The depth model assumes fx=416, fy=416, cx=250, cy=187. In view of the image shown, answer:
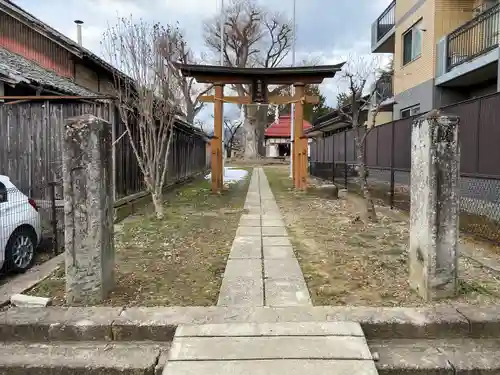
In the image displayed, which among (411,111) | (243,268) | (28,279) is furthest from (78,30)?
(243,268)

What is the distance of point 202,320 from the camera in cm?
352

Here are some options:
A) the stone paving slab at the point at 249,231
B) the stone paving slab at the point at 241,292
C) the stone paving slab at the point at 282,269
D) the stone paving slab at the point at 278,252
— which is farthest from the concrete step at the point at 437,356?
the stone paving slab at the point at 249,231

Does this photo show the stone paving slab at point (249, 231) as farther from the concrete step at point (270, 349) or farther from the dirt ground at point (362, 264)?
the concrete step at point (270, 349)

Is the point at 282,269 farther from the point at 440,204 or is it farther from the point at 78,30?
the point at 78,30

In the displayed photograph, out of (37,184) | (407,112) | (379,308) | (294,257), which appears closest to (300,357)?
(379,308)

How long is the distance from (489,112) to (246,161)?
34.2 m

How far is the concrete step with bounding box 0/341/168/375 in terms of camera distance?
3.04 metres

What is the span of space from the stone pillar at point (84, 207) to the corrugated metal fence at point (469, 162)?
16.5ft

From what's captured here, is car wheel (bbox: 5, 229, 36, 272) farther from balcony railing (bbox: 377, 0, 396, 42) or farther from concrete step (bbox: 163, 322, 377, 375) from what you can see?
balcony railing (bbox: 377, 0, 396, 42)

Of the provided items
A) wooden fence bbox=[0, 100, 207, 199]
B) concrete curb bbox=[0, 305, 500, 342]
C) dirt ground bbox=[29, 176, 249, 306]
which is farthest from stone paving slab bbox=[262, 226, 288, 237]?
wooden fence bbox=[0, 100, 207, 199]

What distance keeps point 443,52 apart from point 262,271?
36.7ft

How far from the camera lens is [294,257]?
18.3 ft

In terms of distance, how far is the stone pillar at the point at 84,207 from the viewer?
380cm

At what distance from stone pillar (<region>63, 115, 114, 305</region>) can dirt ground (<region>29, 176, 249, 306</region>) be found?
268 millimetres
